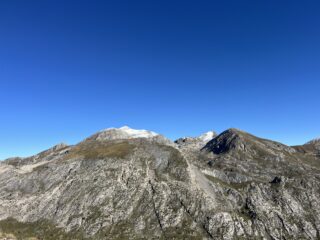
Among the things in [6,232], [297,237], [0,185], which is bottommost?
[297,237]

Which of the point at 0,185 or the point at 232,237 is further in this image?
the point at 0,185

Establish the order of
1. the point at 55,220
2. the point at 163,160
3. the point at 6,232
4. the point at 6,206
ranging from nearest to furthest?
1. the point at 6,232
2. the point at 55,220
3. the point at 6,206
4. the point at 163,160

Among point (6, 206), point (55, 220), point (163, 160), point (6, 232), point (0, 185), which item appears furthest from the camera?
point (163, 160)

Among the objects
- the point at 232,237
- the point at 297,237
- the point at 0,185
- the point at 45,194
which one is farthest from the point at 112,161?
the point at 297,237

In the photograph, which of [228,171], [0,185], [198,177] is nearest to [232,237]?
[198,177]

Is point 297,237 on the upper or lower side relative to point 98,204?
lower

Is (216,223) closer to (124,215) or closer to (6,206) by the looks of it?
(124,215)
